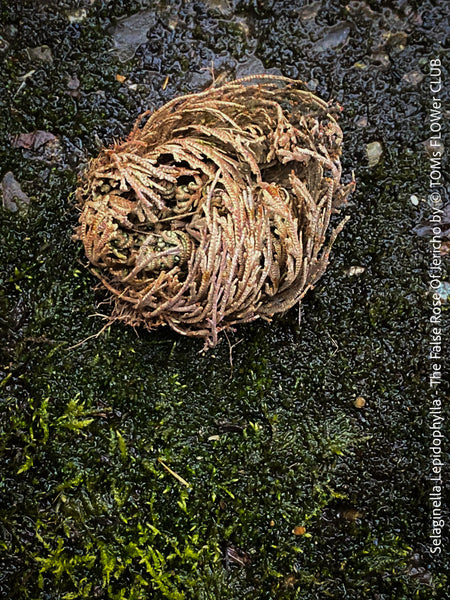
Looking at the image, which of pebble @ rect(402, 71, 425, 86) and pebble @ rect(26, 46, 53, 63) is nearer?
pebble @ rect(26, 46, 53, 63)

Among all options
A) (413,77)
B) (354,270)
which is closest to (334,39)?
(413,77)

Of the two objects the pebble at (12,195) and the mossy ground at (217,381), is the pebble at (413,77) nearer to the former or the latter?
the mossy ground at (217,381)

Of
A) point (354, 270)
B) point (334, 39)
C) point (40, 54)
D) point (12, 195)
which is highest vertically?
point (40, 54)

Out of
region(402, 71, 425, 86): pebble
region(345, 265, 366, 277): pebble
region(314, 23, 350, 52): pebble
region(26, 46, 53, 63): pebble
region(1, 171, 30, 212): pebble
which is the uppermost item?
region(26, 46, 53, 63): pebble

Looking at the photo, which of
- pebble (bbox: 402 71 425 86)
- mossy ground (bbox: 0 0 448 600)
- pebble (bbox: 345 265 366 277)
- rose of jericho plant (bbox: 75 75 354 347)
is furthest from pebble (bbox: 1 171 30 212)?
pebble (bbox: 402 71 425 86)

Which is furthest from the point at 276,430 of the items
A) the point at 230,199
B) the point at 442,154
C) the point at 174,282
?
the point at 442,154

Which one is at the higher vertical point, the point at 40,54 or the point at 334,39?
the point at 40,54

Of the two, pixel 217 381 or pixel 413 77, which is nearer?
pixel 217 381

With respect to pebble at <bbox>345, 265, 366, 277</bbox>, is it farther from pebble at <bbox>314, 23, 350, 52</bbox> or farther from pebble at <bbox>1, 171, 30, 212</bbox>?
pebble at <bbox>1, 171, 30, 212</bbox>

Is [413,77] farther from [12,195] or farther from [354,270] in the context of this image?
[12,195]
